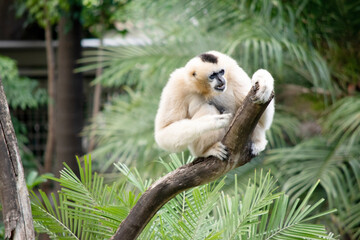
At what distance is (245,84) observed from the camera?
2.58m

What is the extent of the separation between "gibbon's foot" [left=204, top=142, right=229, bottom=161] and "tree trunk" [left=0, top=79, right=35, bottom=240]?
88 cm

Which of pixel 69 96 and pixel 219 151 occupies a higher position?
pixel 69 96

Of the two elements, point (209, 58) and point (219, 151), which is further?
point (209, 58)

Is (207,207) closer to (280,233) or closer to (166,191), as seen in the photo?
(166,191)

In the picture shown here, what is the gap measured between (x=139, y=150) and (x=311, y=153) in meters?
1.88

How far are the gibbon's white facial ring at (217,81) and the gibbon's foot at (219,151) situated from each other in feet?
1.08

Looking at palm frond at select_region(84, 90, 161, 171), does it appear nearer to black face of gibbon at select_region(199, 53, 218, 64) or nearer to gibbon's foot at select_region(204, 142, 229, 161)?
black face of gibbon at select_region(199, 53, 218, 64)

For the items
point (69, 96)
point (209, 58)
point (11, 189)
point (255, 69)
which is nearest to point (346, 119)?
point (255, 69)

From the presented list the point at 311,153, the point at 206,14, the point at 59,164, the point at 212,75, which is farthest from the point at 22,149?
the point at 212,75

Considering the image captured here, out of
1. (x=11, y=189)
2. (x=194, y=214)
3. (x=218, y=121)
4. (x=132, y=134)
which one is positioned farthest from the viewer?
(x=132, y=134)

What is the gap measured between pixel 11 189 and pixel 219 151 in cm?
95

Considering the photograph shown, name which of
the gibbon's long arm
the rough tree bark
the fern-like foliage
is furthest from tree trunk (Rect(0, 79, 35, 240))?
the gibbon's long arm

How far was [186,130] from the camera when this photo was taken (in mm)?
2391

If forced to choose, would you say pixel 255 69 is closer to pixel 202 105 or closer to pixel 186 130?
pixel 202 105
